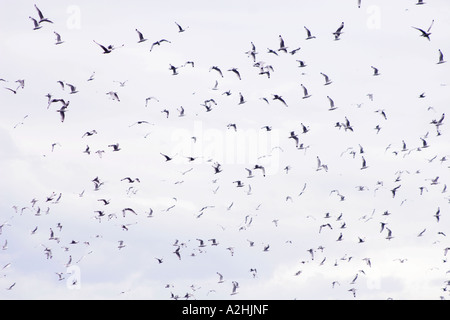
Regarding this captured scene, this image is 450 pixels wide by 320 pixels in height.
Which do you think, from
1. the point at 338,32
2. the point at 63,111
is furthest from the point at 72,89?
the point at 338,32

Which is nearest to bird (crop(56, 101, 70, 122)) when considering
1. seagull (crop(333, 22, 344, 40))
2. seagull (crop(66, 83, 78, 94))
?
seagull (crop(66, 83, 78, 94))

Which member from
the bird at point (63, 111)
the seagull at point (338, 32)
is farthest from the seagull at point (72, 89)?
the seagull at point (338, 32)

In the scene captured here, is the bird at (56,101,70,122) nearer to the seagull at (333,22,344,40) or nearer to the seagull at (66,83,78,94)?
the seagull at (66,83,78,94)

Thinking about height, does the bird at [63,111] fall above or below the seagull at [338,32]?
below

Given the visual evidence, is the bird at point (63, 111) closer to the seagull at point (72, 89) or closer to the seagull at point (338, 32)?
the seagull at point (72, 89)

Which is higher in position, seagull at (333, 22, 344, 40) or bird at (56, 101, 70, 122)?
seagull at (333, 22, 344, 40)

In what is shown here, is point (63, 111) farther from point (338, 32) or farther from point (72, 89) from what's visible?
point (338, 32)
